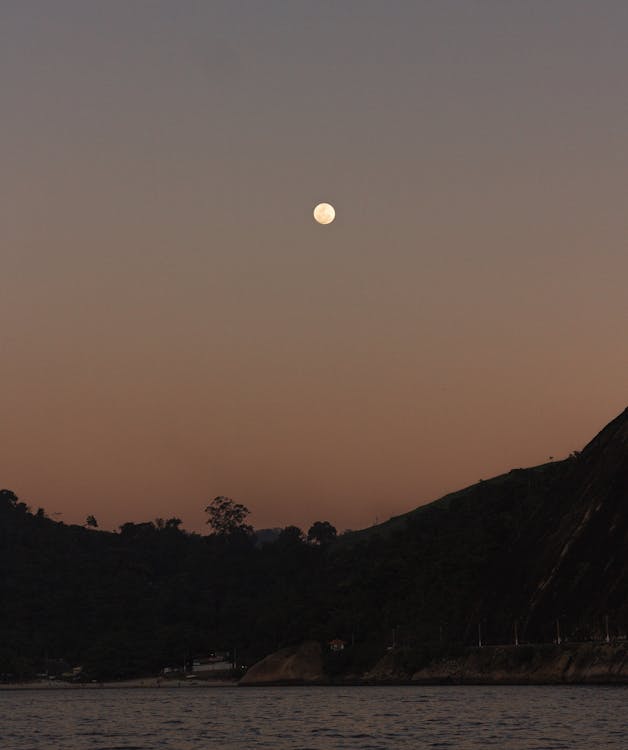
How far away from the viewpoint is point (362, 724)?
9412 cm

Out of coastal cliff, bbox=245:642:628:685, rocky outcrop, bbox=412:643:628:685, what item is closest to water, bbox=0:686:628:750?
rocky outcrop, bbox=412:643:628:685

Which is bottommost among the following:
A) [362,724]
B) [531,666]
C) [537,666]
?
[362,724]

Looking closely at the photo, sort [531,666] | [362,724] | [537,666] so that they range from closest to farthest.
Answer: [362,724]
[537,666]
[531,666]

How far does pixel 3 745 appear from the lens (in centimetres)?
8219

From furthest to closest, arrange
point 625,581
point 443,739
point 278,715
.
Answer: point 625,581 < point 278,715 < point 443,739

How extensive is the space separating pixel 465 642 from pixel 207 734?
105 meters

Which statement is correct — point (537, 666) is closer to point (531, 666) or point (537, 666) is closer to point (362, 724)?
point (531, 666)

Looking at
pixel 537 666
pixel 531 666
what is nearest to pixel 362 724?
pixel 537 666

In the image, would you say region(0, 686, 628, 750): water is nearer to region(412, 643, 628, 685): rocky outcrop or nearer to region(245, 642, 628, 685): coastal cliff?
region(412, 643, 628, 685): rocky outcrop

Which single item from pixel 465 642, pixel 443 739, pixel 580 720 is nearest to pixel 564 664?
pixel 465 642

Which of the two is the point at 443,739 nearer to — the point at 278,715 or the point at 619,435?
the point at 278,715

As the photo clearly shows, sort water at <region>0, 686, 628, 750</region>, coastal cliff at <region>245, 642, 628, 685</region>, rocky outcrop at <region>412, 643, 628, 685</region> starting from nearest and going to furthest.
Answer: water at <region>0, 686, 628, 750</region> → rocky outcrop at <region>412, 643, 628, 685</region> → coastal cliff at <region>245, 642, 628, 685</region>

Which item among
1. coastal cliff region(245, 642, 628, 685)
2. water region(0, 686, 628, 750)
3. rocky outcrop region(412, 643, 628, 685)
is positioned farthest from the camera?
coastal cliff region(245, 642, 628, 685)

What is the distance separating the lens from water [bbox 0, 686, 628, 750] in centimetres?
7481
